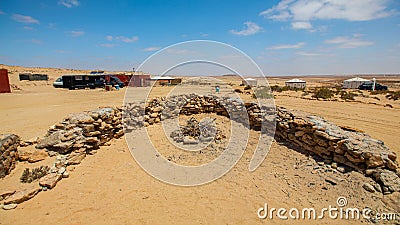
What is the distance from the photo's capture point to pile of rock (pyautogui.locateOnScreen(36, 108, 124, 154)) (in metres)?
5.79

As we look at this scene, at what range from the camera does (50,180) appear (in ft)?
15.1

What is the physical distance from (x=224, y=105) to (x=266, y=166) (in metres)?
5.05

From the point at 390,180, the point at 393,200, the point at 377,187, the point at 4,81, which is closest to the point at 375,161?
the point at 390,180

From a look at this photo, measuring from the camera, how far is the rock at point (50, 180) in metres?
4.46

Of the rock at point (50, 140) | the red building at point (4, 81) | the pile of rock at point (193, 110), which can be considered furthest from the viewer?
the red building at point (4, 81)

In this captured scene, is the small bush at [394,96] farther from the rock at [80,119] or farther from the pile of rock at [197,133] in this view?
the rock at [80,119]

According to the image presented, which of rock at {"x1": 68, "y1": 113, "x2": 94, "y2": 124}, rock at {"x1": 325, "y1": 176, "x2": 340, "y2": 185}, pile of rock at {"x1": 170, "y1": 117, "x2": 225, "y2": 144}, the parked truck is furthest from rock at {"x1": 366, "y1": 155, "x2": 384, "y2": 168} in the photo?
the parked truck

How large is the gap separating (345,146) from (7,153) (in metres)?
7.74

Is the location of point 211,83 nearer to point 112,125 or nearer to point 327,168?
Result: point 112,125

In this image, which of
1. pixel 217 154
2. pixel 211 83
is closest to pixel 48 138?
pixel 217 154

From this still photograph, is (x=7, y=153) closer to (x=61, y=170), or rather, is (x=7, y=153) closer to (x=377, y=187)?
(x=61, y=170)

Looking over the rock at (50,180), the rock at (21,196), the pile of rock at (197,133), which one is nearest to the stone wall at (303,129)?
the pile of rock at (197,133)

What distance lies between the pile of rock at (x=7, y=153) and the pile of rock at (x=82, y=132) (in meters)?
0.53

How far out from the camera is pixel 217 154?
21.6ft
